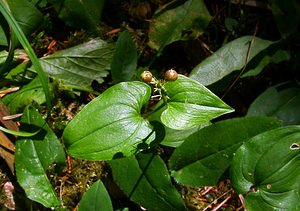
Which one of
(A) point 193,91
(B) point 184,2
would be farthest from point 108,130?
(B) point 184,2

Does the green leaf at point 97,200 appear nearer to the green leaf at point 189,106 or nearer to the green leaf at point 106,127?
the green leaf at point 106,127

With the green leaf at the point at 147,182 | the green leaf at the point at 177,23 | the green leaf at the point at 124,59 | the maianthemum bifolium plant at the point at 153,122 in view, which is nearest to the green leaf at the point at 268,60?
the maianthemum bifolium plant at the point at 153,122

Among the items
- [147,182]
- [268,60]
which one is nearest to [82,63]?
[147,182]

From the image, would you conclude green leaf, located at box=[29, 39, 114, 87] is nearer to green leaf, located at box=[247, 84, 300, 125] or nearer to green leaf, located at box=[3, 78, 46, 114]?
green leaf, located at box=[3, 78, 46, 114]

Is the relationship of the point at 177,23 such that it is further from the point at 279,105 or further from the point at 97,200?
the point at 97,200

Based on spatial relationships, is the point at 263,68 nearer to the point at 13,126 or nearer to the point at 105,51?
the point at 105,51

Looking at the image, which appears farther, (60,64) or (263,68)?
(263,68)

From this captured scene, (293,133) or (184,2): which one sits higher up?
(184,2)
